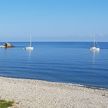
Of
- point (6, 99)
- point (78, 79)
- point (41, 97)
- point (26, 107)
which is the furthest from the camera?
point (78, 79)

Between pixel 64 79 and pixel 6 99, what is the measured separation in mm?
22502

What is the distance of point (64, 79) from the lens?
4216 centimetres

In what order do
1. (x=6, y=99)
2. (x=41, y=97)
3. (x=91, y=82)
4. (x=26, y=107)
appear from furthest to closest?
(x=91, y=82) → (x=41, y=97) → (x=6, y=99) → (x=26, y=107)

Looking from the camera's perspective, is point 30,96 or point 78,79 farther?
point 78,79

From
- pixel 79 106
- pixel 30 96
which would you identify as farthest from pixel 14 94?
pixel 79 106

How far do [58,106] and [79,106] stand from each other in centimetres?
125

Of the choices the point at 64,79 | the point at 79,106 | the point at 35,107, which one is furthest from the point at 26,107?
the point at 64,79

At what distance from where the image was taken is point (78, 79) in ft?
136

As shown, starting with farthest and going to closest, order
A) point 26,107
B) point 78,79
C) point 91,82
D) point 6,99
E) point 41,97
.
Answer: point 78,79, point 91,82, point 41,97, point 6,99, point 26,107

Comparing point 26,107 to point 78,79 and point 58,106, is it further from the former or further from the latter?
point 78,79

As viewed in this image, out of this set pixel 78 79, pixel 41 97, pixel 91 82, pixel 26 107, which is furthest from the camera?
pixel 78 79

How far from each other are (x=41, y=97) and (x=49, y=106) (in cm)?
314

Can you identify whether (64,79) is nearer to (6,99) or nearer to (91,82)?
(91,82)

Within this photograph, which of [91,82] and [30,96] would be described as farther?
[91,82]
